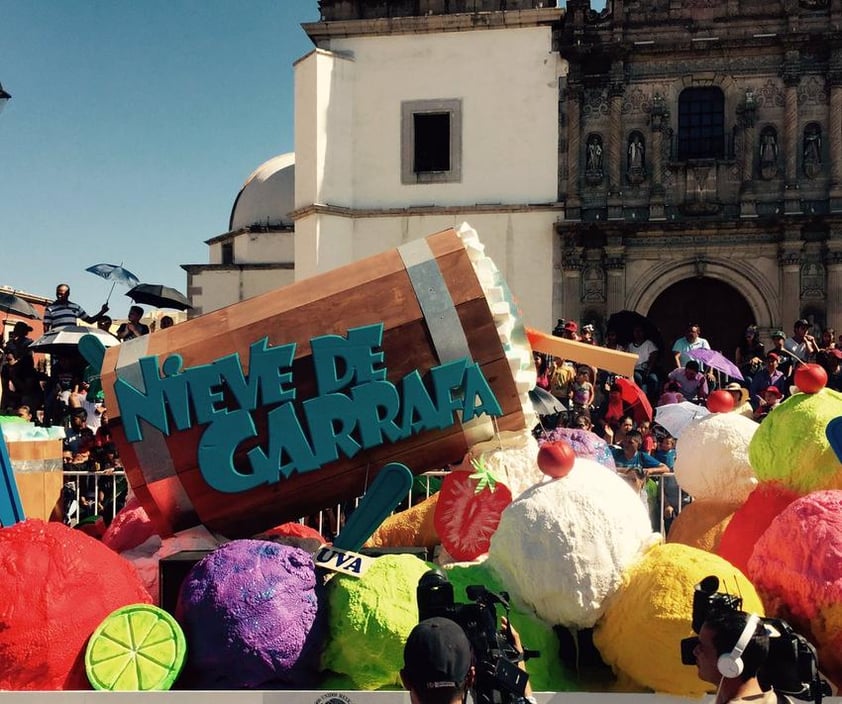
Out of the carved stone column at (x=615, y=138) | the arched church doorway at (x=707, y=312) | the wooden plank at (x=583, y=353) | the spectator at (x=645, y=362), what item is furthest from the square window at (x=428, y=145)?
the wooden plank at (x=583, y=353)

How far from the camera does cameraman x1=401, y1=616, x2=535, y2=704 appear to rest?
2428 millimetres

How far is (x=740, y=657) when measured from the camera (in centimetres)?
246

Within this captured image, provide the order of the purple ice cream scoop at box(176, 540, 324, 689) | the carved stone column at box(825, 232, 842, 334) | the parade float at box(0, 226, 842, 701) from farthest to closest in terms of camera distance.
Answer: the carved stone column at box(825, 232, 842, 334), the purple ice cream scoop at box(176, 540, 324, 689), the parade float at box(0, 226, 842, 701)

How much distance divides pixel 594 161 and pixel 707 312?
3.46 meters

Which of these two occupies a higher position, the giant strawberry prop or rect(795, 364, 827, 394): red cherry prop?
rect(795, 364, 827, 394): red cherry prop

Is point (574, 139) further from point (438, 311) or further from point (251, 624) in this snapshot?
point (251, 624)

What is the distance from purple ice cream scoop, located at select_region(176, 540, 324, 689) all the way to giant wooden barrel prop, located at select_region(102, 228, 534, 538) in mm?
627

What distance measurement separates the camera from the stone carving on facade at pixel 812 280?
16.7 meters

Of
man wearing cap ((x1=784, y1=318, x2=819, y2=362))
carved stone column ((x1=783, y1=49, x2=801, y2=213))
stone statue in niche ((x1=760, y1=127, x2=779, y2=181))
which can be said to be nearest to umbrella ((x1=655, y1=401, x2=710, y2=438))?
man wearing cap ((x1=784, y1=318, x2=819, y2=362))

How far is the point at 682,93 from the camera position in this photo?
17.3 meters

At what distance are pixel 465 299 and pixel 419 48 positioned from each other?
14058 millimetres

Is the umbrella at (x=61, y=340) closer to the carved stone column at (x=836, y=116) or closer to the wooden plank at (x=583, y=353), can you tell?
the wooden plank at (x=583, y=353)

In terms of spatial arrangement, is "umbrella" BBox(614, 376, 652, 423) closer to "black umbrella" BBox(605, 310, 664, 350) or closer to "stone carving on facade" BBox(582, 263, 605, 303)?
"black umbrella" BBox(605, 310, 664, 350)

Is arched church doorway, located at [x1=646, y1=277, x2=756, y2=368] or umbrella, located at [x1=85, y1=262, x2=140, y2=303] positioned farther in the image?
arched church doorway, located at [x1=646, y1=277, x2=756, y2=368]
